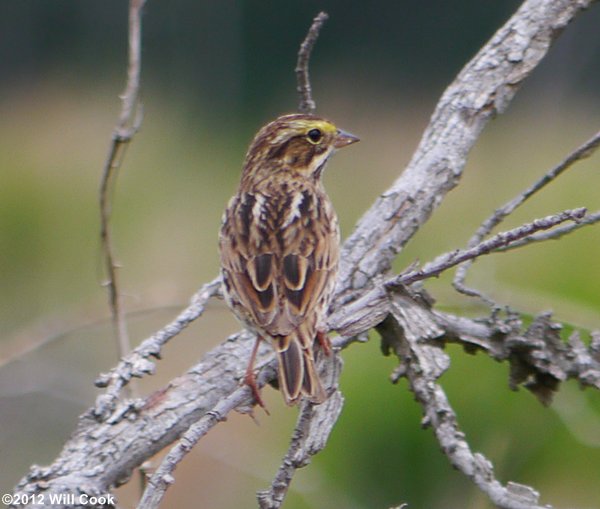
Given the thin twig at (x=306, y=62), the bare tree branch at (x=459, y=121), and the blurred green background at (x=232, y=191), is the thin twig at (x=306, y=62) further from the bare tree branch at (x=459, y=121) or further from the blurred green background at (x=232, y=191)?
the blurred green background at (x=232, y=191)

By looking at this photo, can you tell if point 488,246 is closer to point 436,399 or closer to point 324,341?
point 436,399

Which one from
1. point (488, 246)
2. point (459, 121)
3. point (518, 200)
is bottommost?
point (488, 246)

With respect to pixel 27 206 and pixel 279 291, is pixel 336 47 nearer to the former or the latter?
pixel 27 206

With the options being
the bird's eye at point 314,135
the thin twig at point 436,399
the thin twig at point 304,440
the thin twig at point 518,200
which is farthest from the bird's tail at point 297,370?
the bird's eye at point 314,135

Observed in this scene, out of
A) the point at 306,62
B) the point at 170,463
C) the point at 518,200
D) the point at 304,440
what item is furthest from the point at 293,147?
the point at 170,463

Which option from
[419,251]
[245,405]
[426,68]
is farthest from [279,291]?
[426,68]
